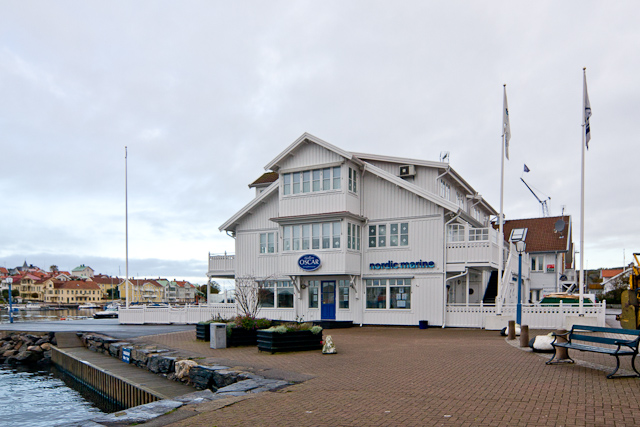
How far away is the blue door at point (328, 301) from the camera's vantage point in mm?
26234

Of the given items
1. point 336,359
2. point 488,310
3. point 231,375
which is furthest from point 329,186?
point 231,375

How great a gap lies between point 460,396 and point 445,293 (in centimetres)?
1580

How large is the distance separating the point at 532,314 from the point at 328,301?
10293 mm

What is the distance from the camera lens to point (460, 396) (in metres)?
8.23

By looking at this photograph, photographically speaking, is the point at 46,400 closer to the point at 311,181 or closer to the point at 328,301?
the point at 328,301

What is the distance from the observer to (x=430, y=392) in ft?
28.3

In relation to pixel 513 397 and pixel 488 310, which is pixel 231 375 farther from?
pixel 488 310

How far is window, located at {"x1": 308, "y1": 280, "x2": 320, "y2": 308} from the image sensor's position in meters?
26.7

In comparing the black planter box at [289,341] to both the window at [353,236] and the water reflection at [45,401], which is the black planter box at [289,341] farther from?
the window at [353,236]

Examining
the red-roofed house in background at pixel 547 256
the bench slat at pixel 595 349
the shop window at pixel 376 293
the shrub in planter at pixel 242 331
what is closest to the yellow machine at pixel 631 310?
the bench slat at pixel 595 349

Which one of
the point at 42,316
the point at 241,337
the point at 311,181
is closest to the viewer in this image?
the point at 241,337

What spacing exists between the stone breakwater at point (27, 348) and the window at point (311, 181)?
576 inches

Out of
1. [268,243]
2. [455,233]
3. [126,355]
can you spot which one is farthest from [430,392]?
[268,243]

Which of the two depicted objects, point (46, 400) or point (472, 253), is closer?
point (46, 400)
